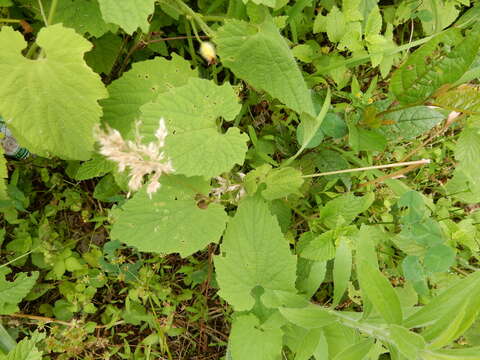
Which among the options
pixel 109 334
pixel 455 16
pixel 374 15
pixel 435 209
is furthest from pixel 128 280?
pixel 455 16

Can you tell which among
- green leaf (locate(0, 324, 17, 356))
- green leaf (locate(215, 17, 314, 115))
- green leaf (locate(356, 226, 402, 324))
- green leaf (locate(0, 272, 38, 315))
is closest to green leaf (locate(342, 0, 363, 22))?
green leaf (locate(215, 17, 314, 115))

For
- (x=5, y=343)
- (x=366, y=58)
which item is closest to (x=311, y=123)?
(x=366, y=58)

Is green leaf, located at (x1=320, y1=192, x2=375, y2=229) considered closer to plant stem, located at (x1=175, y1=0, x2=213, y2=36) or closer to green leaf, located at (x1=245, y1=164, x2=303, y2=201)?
green leaf, located at (x1=245, y1=164, x2=303, y2=201)

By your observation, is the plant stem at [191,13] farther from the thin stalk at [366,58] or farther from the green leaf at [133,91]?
the thin stalk at [366,58]

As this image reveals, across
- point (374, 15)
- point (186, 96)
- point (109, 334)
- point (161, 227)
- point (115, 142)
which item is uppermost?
point (374, 15)

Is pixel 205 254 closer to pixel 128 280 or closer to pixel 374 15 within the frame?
pixel 128 280

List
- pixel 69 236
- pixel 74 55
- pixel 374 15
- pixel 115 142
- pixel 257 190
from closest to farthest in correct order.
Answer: pixel 115 142
pixel 74 55
pixel 257 190
pixel 374 15
pixel 69 236

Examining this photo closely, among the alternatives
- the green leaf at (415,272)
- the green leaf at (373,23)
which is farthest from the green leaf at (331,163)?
the green leaf at (373,23)
